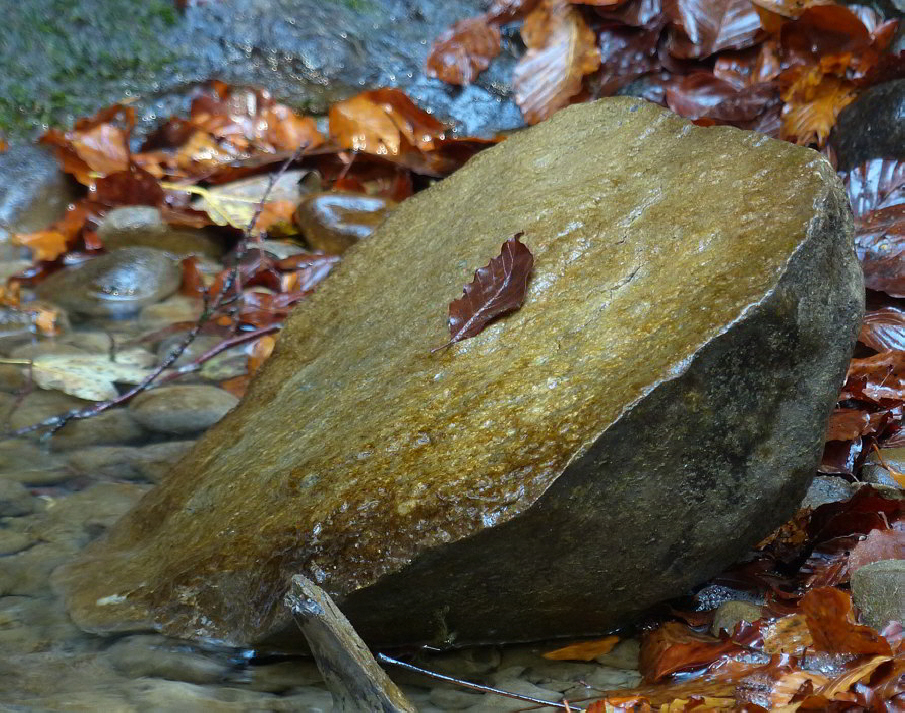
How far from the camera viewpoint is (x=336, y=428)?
2041 mm

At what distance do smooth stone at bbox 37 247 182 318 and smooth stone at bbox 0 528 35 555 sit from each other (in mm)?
1711

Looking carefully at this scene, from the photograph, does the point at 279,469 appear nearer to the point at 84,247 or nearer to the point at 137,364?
the point at 137,364

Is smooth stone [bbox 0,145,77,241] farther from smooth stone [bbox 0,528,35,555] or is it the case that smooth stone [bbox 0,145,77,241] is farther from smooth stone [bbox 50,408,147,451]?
smooth stone [bbox 0,528,35,555]

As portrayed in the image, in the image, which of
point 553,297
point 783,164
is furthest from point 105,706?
point 783,164

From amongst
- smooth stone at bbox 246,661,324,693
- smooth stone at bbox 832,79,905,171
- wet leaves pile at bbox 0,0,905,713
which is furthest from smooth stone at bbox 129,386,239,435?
smooth stone at bbox 832,79,905,171

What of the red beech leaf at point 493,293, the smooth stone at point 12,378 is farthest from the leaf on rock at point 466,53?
the red beech leaf at point 493,293

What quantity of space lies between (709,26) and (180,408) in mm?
3243

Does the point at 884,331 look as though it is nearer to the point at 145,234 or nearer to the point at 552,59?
the point at 552,59

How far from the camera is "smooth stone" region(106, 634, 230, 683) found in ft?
5.92

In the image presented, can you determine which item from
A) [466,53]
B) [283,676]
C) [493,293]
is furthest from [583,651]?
[466,53]

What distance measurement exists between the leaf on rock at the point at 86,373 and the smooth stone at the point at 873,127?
2.90m

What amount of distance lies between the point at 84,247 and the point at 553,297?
3152 millimetres

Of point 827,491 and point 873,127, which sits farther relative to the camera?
point 873,127

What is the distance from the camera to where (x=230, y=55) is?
542 centimetres
